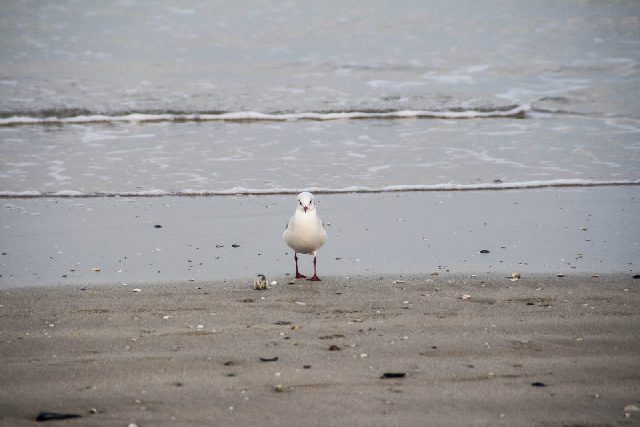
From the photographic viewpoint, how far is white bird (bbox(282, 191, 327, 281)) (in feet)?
20.9

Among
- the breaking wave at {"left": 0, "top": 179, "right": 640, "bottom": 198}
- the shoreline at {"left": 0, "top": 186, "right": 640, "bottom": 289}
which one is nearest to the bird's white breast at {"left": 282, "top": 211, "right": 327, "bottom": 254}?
the shoreline at {"left": 0, "top": 186, "right": 640, "bottom": 289}

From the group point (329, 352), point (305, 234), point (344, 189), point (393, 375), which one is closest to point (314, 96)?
point (344, 189)

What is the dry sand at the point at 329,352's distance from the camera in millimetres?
3705

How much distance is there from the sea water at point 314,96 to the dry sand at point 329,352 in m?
3.32

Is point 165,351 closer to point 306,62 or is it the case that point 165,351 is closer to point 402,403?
point 402,403

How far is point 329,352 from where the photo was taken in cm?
443

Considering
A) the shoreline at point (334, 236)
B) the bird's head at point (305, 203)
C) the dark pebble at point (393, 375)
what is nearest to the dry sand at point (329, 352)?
the dark pebble at point (393, 375)

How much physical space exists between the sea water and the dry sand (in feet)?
10.9

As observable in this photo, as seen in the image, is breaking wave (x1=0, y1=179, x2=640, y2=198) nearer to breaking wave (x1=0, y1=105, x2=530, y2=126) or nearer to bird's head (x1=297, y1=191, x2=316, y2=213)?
bird's head (x1=297, y1=191, x2=316, y2=213)

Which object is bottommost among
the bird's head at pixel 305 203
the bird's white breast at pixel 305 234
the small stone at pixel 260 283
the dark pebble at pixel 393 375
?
the dark pebble at pixel 393 375

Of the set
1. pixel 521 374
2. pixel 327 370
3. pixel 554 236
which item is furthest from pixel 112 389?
pixel 554 236

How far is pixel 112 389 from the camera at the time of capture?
3912mm

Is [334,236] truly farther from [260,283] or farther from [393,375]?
[393,375]

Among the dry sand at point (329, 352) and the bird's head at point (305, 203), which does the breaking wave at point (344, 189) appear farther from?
the dry sand at point (329, 352)
